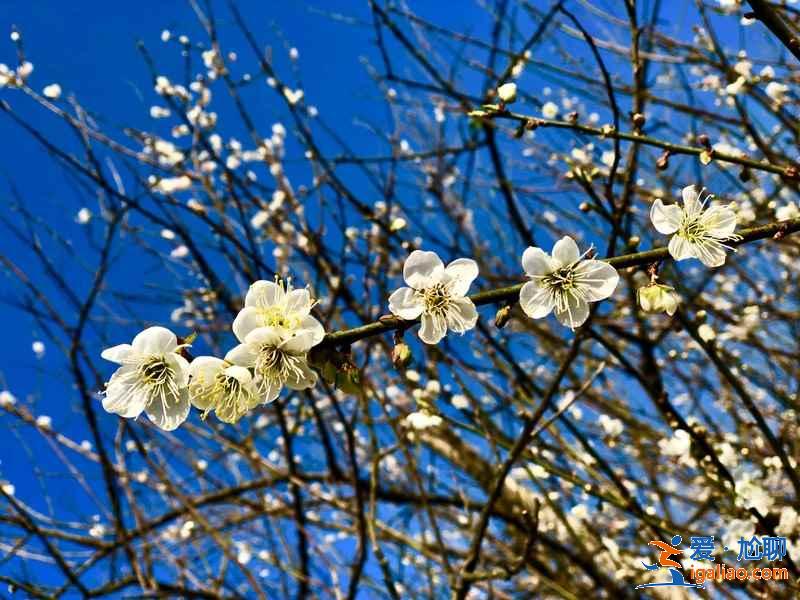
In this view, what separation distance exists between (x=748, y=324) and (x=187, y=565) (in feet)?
9.72

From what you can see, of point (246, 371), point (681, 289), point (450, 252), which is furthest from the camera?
point (450, 252)

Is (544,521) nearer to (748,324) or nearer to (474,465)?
(474,465)

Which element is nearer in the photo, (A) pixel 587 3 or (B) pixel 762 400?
(A) pixel 587 3

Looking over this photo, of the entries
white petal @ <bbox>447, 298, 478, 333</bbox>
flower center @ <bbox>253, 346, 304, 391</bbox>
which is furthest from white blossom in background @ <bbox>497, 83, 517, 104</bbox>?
flower center @ <bbox>253, 346, 304, 391</bbox>

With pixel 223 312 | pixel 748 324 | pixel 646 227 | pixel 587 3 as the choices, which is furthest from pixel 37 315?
Result: pixel 748 324

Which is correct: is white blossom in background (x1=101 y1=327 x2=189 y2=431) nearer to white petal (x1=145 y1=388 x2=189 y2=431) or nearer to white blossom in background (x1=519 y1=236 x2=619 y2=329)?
white petal (x1=145 y1=388 x2=189 y2=431)

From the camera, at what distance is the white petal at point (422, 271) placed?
120 centimetres

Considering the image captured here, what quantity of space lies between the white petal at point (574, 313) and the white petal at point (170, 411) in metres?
0.72

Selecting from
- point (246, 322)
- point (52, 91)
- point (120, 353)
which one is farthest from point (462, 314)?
point (52, 91)

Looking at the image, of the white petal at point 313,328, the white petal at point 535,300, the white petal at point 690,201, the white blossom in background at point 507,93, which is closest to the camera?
the white petal at point 313,328

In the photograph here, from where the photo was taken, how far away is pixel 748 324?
324 cm

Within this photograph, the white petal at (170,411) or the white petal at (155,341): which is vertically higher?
the white petal at (155,341)

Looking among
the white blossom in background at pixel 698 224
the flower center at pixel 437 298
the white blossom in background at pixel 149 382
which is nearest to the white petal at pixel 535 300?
the flower center at pixel 437 298

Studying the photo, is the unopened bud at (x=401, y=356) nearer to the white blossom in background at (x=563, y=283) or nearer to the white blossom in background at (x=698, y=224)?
the white blossom in background at (x=563, y=283)
